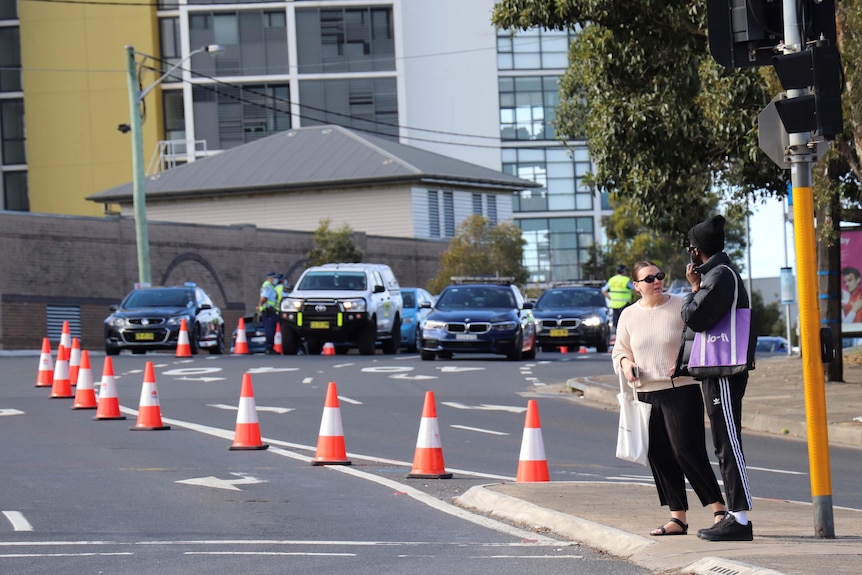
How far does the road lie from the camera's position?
29.0ft

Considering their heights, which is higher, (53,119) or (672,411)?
(53,119)

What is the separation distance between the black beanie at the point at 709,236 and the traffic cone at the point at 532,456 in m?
3.43

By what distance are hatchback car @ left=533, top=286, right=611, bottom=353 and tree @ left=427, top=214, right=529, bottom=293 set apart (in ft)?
70.8

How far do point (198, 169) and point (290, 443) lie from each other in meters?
52.1

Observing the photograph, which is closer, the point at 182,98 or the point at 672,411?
the point at 672,411

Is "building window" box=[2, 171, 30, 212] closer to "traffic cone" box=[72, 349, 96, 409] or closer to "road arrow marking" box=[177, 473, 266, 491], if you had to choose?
"traffic cone" box=[72, 349, 96, 409]

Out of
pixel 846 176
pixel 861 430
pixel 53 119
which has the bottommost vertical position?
pixel 861 430

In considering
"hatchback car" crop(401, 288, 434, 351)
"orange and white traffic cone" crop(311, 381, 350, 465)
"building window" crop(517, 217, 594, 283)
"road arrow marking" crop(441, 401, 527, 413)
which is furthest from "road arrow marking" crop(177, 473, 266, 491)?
"building window" crop(517, 217, 594, 283)

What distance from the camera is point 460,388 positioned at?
23000 mm

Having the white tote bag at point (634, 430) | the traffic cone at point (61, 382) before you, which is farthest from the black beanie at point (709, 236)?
the traffic cone at point (61, 382)

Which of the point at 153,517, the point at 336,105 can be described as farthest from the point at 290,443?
the point at 336,105

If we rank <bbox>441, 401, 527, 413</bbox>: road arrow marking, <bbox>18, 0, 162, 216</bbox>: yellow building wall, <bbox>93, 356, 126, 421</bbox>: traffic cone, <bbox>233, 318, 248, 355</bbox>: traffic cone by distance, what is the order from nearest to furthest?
<bbox>93, 356, 126, 421</bbox>: traffic cone < <bbox>441, 401, 527, 413</bbox>: road arrow marking < <bbox>233, 318, 248, 355</bbox>: traffic cone < <bbox>18, 0, 162, 216</bbox>: yellow building wall

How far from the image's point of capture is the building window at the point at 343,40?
244ft

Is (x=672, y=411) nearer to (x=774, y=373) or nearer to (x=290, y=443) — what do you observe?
(x=290, y=443)
